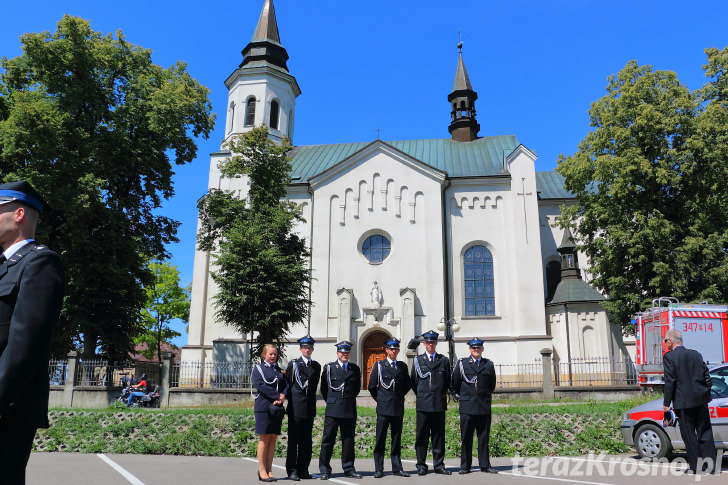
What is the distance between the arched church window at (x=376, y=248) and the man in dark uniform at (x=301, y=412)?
→ 2066cm

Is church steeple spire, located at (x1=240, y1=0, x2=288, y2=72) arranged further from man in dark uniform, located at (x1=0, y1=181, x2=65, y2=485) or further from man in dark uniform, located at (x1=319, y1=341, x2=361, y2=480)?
man in dark uniform, located at (x1=0, y1=181, x2=65, y2=485)

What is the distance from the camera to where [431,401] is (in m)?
8.05

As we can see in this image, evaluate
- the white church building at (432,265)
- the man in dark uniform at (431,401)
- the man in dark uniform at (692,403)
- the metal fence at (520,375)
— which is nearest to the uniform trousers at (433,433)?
the man in dark uniform at (431,401)

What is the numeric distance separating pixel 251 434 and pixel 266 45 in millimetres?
30436

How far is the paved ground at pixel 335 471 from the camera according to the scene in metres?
6.79

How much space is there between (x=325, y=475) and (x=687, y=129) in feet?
64.8

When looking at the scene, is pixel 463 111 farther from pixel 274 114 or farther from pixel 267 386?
pixel 267 386

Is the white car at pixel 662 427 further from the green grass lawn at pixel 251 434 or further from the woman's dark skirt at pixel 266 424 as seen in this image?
the woman's dark skirt at pixel 266 424

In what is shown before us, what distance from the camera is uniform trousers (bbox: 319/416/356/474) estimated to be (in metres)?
7.44

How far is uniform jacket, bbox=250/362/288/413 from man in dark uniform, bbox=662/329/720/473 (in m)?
5.25

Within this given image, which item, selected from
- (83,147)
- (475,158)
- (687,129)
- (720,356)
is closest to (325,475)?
(720,356)

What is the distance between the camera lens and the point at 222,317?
22.1 meters

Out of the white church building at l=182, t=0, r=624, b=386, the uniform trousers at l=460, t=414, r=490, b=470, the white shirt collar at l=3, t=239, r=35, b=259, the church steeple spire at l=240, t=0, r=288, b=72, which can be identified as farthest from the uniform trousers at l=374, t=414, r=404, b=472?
the church steeple spire at l=240, t=0, r=288, b=72

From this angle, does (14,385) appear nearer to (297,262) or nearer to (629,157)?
(297,262)
